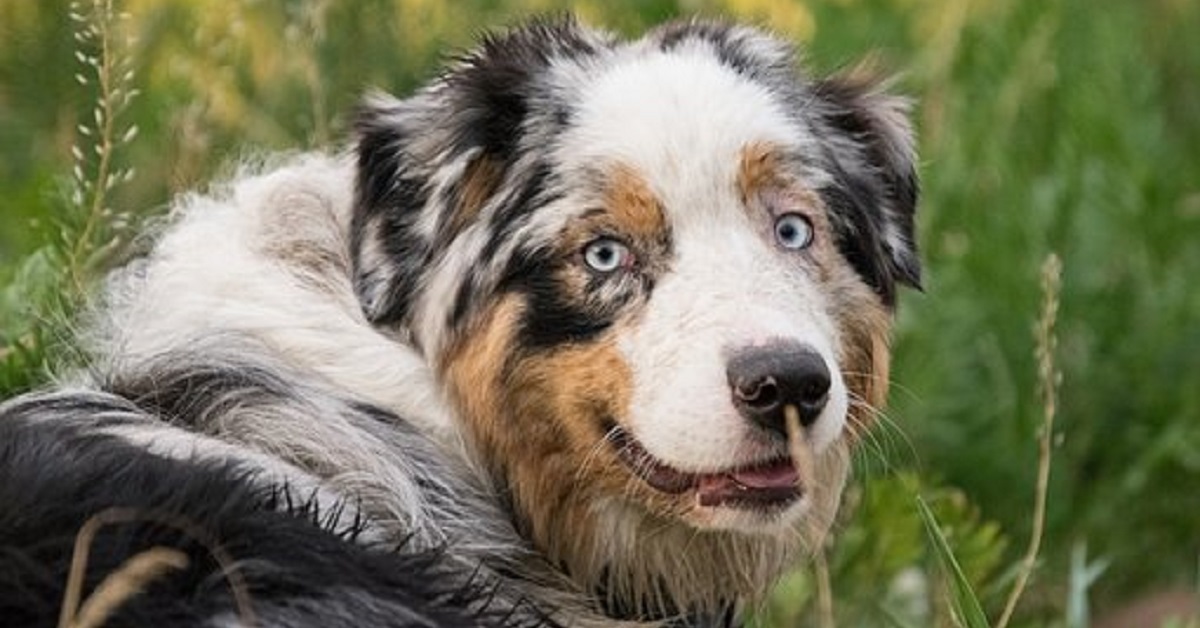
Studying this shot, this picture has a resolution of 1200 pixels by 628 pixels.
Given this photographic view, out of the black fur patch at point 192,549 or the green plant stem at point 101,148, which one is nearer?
the black fur patch at point 192,549

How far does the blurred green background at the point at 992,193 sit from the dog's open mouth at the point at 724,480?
1.95 metres

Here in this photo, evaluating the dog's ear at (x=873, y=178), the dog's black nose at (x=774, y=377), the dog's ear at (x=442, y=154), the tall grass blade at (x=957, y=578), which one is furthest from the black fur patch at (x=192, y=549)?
the dog's ear at (x=873, y=178)

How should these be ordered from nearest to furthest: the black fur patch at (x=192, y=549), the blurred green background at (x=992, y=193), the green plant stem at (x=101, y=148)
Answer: the black fur patch at (x=192, y=549)
the green plant stem at (x=101, y=148)
the blurred green background at (x=992, y=193)

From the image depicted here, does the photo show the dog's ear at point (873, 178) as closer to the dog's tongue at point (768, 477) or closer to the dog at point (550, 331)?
the dog at point (550, 331)

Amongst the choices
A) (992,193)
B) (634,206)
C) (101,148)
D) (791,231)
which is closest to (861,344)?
(791,231)

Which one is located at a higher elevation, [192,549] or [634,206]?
[634,206]

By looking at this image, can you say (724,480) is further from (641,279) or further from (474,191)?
(474,191)

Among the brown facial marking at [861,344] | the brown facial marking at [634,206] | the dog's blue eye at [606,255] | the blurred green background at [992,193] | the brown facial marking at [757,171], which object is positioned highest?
the brown facial marking at [757,171]

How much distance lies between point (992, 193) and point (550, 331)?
3.43m

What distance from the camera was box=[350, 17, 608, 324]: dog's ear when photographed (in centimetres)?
488

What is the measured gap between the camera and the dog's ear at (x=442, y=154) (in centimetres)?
488

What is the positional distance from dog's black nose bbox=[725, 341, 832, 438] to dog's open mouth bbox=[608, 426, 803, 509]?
164 millimetres

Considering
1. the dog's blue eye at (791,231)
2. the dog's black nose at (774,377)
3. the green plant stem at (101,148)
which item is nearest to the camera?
the dog's black nose at (774,377)

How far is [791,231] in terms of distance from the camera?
4.83 m
